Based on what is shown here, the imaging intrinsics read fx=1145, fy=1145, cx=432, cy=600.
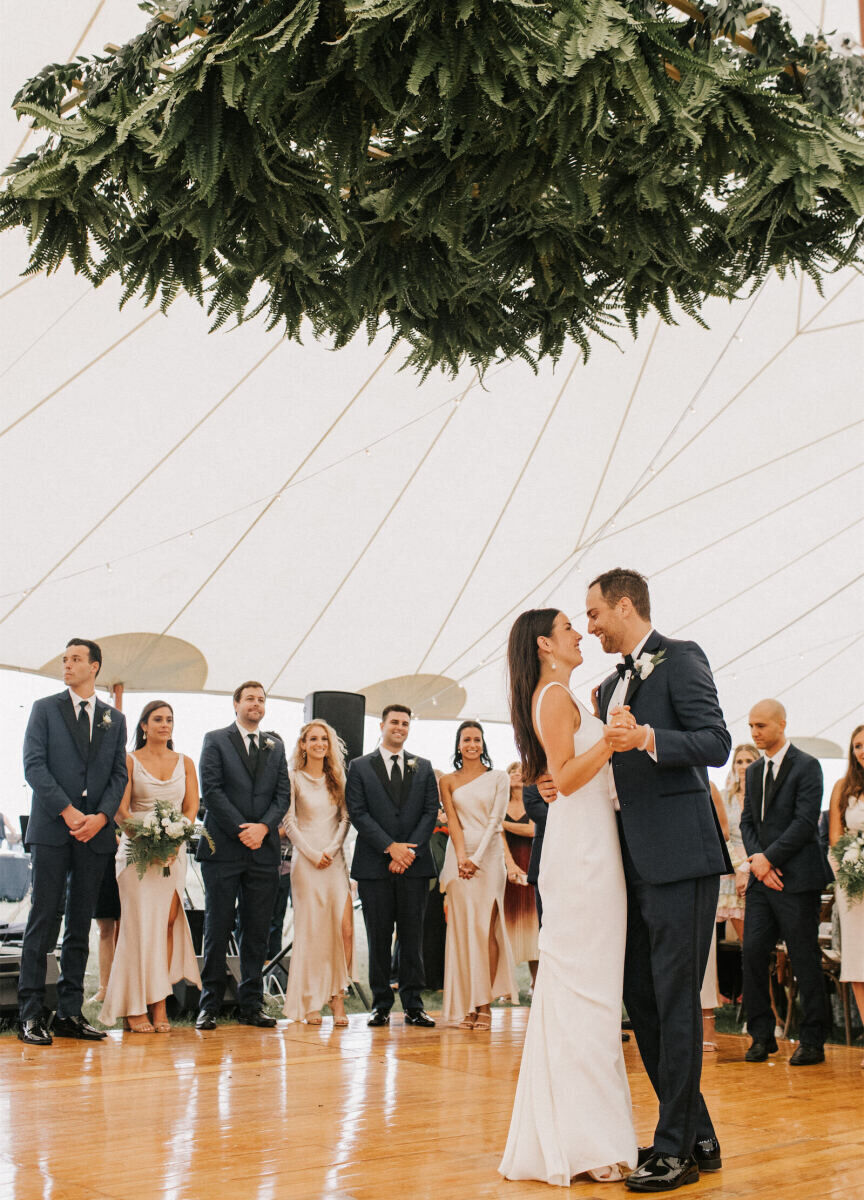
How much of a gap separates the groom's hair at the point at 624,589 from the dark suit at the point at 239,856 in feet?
12.4

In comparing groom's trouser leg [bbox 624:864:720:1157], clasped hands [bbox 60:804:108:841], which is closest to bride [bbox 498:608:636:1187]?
groom's trouser leg [bbox 624:864:720:1157]

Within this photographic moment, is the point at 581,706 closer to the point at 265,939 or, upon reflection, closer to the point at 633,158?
the point at 633,158

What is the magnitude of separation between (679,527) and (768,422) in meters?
1.48

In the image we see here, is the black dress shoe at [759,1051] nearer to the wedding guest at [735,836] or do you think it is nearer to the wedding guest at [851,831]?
the wedding guest at [851,831]

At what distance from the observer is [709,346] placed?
10.2 m

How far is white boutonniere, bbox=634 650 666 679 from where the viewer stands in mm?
3359

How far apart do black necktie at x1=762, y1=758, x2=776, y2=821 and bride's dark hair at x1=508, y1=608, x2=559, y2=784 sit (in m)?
2.75

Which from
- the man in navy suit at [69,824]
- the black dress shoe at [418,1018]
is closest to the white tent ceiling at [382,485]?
the man in navy suit at [69,824]

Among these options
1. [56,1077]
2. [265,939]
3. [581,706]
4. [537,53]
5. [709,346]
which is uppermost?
[709,346]

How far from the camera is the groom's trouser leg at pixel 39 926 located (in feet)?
18.7

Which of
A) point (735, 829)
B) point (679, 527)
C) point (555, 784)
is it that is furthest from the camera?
point (679, 527)

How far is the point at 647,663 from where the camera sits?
3369mm

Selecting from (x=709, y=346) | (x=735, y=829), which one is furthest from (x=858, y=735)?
(x=709, y=346)

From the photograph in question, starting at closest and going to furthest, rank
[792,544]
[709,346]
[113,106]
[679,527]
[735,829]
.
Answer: [113,106] → [735,829] → [709,346] → [679,527] → [792,544]
